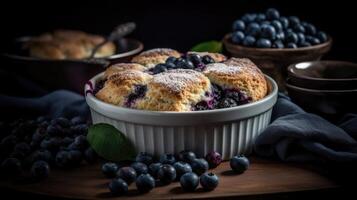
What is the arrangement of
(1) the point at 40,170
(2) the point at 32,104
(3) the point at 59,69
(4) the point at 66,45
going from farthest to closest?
(4) the point at 66,45 → (3) the point at 59,69 → (2) the point at 32,104 → (1) the point at 40,170

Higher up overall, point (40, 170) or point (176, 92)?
point (176, 92)

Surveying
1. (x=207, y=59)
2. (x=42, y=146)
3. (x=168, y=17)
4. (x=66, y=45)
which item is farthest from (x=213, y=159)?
(x=168, y=17)

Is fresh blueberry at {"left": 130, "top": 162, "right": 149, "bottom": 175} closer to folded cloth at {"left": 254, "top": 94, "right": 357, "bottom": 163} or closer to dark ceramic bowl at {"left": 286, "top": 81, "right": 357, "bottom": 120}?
folded cloth at {"left": 254, "top": 94, "right": 357, "bottom": 163}

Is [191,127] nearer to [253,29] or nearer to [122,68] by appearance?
[122,68]

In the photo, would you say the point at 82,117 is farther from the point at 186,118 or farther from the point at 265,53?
the point at 265,53

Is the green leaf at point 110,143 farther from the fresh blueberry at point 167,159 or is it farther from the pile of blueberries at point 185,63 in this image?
the pile of blueberries at point 185,63

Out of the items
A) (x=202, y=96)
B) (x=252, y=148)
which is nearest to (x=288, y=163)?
(x=252, y=148)

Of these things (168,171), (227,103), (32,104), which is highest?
(227,103)

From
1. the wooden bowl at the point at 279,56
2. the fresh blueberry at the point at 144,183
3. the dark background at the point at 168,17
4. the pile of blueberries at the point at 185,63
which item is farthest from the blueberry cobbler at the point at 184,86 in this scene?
the dark background at the point at 168,17
